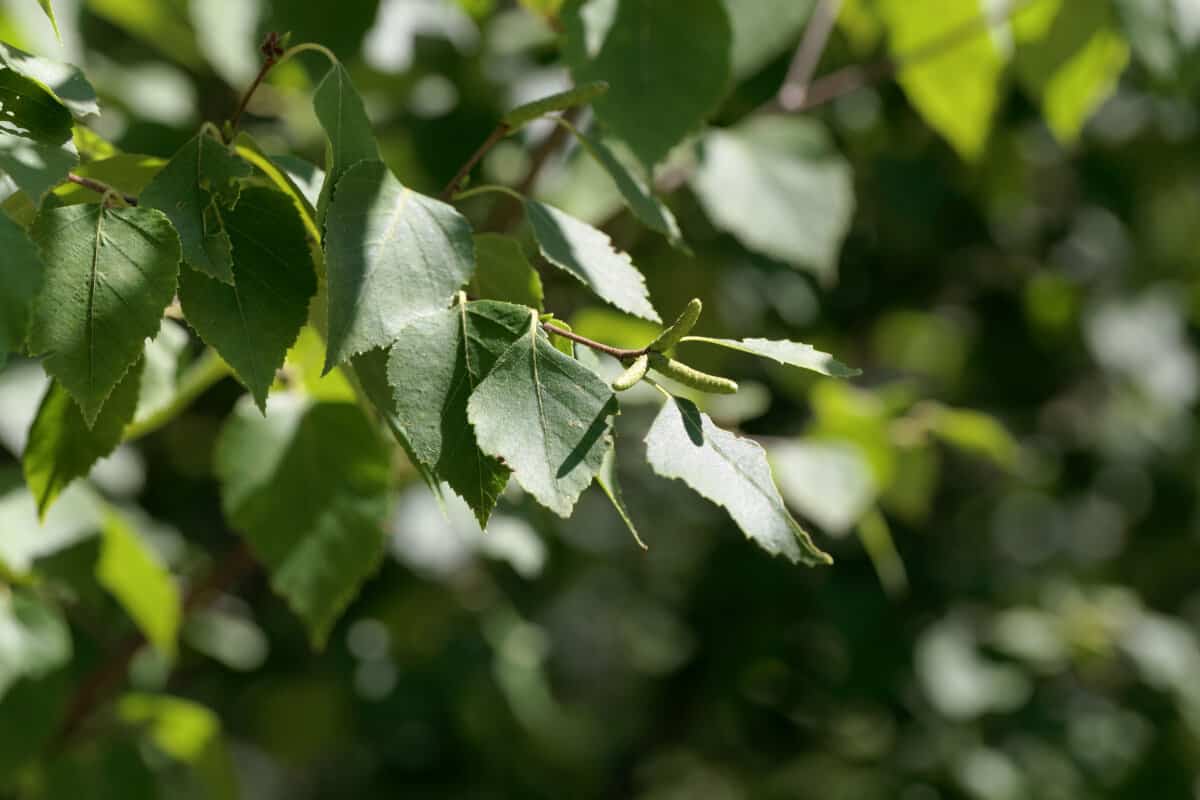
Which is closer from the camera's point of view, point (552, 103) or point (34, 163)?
point (34, 163)

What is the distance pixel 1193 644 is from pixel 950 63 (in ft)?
3.77

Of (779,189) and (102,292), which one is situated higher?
(102,292)

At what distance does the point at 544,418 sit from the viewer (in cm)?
47

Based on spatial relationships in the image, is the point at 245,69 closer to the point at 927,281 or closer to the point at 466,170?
the point at 466,170

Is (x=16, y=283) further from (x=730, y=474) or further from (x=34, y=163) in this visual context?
(x=730, y=474)

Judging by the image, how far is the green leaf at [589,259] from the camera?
1.79 feet

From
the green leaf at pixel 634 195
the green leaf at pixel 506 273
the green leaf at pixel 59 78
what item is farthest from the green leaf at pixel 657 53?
the green leaf at pixel 59 78

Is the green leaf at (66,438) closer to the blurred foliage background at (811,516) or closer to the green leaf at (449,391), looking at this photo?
the green leaf at (449,391)

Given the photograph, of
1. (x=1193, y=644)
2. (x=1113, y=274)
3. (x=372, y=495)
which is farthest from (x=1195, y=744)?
(x=372, y=495)

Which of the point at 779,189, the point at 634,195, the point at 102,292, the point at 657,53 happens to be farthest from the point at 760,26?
the point at 102,292

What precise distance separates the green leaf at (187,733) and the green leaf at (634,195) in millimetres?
711

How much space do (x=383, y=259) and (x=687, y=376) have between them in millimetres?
127

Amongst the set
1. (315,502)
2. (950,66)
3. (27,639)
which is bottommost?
(27,639)

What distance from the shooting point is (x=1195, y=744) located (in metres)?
1.87
